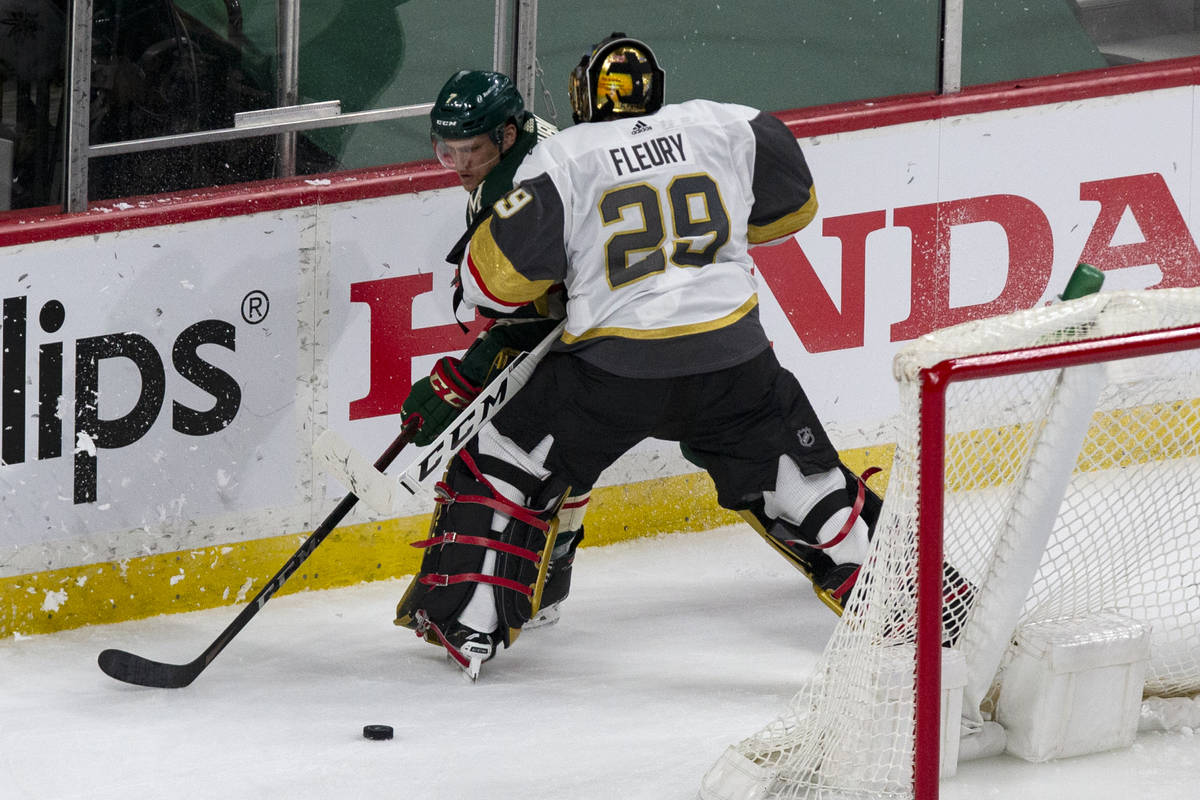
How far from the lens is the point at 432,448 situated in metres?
3.58

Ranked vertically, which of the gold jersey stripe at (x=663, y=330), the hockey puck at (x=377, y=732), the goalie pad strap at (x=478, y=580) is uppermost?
the gold jersey stripe at (x=663, y=330)

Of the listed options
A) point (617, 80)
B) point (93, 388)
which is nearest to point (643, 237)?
point (617, 80)

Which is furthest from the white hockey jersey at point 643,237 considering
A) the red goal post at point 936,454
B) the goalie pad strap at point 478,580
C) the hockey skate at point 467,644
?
the red goal post at point 936,454

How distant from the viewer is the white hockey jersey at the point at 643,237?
3.37m

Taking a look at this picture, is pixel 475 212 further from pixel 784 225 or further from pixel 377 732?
pixel 377 732

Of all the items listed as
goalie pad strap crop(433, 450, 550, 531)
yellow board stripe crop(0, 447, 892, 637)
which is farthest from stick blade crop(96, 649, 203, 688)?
goalie pad strap crop(433, 450, 550, 531)

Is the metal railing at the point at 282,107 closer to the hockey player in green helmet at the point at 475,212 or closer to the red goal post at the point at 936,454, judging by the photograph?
the hockey player in green helmet at the point at 475,212

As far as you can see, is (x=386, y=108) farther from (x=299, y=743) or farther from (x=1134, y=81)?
(x=1134, y=81)

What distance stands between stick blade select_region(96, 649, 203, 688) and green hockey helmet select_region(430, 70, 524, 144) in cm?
109

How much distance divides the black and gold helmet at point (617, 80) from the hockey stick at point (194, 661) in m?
0.87

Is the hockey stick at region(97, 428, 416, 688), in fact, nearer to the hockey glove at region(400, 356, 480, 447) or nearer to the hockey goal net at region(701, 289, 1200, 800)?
the hockey glove at region(400, 356, 480, 447)

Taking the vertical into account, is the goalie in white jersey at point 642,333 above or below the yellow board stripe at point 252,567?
above

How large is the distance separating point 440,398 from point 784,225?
0.72 m

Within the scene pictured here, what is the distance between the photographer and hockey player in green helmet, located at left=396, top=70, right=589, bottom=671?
11.5 feet
